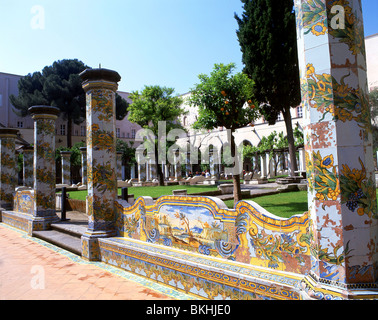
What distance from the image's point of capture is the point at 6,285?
14.8ft

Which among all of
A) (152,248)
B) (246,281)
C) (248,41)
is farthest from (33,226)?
(248,41)

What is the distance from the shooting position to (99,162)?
585 cm

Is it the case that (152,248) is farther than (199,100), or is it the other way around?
(199,100)

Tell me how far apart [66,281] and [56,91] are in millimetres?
37119

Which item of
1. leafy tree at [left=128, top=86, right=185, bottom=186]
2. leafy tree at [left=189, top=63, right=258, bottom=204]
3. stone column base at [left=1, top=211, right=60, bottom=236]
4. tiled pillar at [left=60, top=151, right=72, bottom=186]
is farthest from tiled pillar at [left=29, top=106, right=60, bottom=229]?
tiled pillar at [left=60, top=151, right=72, bottom=186]

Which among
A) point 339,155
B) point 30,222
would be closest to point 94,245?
point 30,222

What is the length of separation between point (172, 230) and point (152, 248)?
48cm

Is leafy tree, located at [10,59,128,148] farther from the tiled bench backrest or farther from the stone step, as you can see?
the tiled bench backrest

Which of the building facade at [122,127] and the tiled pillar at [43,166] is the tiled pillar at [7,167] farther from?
the building facade at [122,127]

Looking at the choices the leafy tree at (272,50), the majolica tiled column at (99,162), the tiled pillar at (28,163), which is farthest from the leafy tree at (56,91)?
the majolica tiled column at (99,162)

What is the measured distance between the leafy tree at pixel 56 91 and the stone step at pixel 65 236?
104ft

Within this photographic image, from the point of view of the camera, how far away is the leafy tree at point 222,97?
882cm

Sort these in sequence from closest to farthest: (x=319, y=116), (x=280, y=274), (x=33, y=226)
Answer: (x=319, y=116)
(x=280, y=274)
(x=33, y=226)
